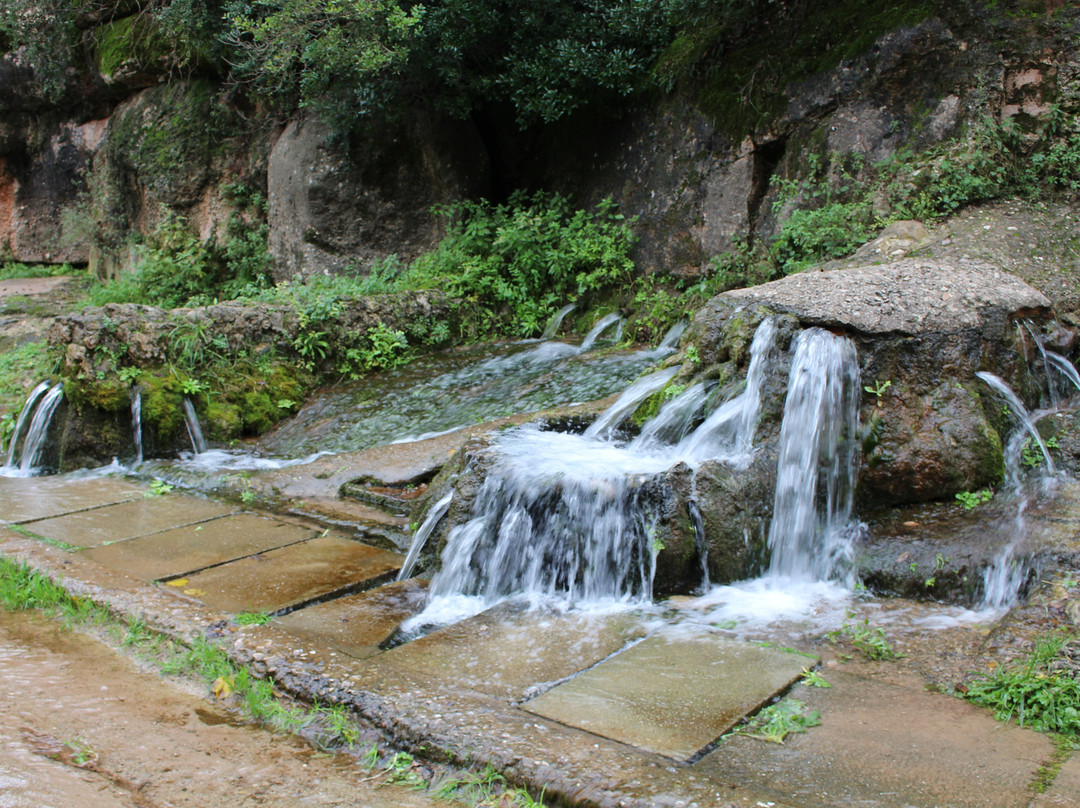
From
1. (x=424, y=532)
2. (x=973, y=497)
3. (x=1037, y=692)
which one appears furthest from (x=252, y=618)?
(x=973, y=497)

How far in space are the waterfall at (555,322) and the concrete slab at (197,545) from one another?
495 cm

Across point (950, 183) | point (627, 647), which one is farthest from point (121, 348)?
point (950, 183)

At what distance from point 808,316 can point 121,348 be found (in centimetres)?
572

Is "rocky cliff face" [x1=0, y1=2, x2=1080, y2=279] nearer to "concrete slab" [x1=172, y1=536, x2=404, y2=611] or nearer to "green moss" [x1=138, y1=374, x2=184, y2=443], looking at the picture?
"green moss" [x1=138, y1=374, x2=184, y2=443]

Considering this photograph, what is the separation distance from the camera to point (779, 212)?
841 cm

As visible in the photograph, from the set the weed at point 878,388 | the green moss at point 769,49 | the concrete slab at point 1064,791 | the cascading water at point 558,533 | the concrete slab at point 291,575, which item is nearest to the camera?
the concrete slab at point 1064,791

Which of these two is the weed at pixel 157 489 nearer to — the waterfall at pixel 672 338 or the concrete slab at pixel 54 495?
the concrete slab at pixel 54 495

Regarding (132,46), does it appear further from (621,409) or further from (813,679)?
(813,679)

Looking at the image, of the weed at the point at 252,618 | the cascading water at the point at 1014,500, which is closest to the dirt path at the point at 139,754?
the weed at the point at 252,618

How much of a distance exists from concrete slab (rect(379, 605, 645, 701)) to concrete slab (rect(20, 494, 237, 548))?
246 centimetres

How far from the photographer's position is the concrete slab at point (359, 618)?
351 cm

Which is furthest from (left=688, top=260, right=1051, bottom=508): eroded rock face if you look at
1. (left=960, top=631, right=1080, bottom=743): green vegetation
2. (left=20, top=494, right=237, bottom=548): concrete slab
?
(left=20, top=494, right=237, bottom=548): concrete slab

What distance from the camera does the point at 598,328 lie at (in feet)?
30.9

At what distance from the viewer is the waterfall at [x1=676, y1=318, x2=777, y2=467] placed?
4598mm
